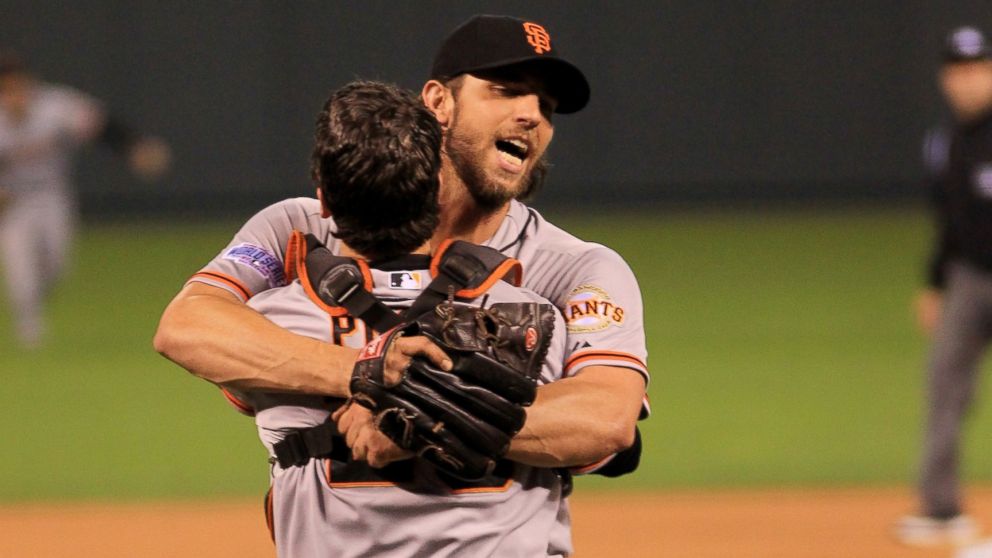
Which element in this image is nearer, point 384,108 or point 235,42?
point 384,108

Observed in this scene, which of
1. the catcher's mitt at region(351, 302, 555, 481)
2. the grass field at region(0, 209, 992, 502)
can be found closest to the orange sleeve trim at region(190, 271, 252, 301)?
the catcher's mitt at region(351, 302, 555, 481)

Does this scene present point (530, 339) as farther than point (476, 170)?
No

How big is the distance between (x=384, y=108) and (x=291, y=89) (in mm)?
19319

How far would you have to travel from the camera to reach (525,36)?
2.70 m

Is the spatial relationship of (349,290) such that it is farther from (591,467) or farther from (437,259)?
(591,467)

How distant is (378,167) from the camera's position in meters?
2.29

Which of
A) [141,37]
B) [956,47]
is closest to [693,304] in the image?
[956,47]

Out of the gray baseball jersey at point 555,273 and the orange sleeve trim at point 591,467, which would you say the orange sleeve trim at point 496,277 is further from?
the orange sleeve trim at point 591,467

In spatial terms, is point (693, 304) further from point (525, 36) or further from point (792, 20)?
point (525, 36)

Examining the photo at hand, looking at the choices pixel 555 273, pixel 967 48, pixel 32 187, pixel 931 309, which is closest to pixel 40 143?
pixel 32 187

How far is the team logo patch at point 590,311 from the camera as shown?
250 centimetres

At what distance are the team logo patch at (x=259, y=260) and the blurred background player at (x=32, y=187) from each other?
958cm

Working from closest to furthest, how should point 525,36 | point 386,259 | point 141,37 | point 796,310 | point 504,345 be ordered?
point 504,345
point 386,259
point 525,36
point 796,310
point 141,37

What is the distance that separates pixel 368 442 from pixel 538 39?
87 centimetres
